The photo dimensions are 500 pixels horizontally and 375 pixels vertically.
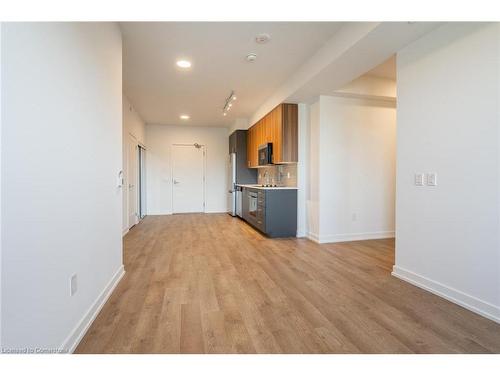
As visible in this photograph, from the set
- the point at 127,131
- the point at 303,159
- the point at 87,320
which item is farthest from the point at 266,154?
the point at 87,320

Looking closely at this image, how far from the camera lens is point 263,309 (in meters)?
2.09

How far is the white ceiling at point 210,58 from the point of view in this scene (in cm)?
280

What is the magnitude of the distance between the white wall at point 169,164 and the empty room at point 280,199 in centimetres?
302

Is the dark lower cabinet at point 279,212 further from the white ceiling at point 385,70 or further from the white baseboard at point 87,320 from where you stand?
the white baseboard at point 87,320

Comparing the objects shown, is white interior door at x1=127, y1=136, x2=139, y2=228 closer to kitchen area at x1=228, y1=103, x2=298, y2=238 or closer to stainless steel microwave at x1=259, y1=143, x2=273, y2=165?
kitchen area at x1=228, y1=103, x2=298, y2=238

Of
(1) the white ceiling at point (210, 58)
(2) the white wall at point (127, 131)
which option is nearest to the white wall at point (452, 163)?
(1) the white ceiling at point (210, 58)

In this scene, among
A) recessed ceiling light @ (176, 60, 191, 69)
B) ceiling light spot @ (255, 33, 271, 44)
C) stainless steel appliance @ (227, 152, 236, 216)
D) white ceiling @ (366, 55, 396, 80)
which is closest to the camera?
ceiling light spot @ (255, 33, 271, 44)

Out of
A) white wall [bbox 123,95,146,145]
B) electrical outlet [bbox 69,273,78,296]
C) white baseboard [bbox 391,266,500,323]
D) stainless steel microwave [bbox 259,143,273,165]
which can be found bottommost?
white baseboard [bbox 391,266,500,323]

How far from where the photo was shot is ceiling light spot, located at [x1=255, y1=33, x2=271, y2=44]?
2.92m

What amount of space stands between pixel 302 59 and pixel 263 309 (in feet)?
10.2

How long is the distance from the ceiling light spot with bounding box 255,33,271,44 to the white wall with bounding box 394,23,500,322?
1.42 metres

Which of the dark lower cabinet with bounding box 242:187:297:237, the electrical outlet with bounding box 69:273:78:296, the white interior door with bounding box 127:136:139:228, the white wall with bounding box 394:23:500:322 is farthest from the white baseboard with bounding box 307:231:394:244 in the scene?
the white interior door with bounding box 127:136:139:228

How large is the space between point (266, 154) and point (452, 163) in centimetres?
333
